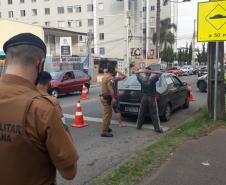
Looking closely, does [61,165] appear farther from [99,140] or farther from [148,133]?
[148,133]

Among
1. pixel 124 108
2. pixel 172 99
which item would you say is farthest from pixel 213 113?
pixel 124 108

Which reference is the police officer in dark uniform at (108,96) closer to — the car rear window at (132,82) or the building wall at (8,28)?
the car rear window at (132,82)

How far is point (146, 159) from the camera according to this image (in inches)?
239

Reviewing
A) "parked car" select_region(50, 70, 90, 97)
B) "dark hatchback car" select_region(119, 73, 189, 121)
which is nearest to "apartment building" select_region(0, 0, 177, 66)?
"parked car" select_region(50, 70, 90, 97)

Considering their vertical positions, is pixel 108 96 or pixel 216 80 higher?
pixel 216 80

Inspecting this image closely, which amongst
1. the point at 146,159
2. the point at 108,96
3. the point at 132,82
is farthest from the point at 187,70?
the point at 146,159

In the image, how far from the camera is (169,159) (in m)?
6.04

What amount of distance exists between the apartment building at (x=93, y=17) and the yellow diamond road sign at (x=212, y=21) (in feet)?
180

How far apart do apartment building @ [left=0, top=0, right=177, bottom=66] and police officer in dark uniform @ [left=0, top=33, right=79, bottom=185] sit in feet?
204

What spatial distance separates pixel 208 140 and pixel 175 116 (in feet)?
14.4

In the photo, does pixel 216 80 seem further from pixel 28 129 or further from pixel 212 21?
pixel 28 129

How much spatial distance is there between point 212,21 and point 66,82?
1131 centimetres

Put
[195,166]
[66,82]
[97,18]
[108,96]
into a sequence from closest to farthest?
[195,166] < [108,96] < [66,82] < [97,18]

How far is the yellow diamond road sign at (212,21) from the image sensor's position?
9000 millimetres
